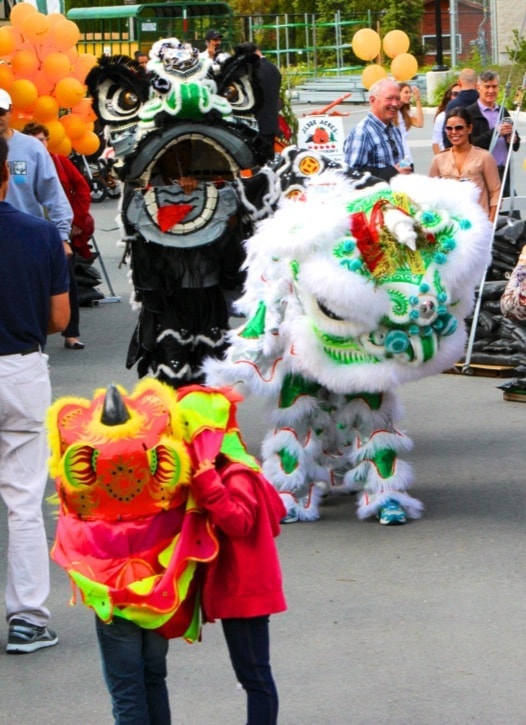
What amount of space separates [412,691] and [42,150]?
402 centimetres

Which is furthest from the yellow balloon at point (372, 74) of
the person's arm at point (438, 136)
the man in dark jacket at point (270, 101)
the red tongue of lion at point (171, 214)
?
the red tongue of lion at point (171, 214)

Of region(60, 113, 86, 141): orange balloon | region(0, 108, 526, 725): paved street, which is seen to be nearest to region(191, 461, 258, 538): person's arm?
region(0, 108, 526, 725): paved street

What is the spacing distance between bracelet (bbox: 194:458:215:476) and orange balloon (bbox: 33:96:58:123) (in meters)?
7.38

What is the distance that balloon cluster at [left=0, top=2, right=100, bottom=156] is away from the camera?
10.3m

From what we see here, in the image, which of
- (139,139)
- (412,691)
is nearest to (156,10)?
(139,139)

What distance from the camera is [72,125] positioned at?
36.5ft

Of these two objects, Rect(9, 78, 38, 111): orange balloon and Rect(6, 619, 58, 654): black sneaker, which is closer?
Rect(6, 619, 58, 654): black sneaker

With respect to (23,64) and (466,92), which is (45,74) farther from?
(466,92)

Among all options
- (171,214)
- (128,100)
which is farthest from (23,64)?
(171,214)

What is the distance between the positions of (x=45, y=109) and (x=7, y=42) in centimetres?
57

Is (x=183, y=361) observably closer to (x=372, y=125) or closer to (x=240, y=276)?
(x=240, y=276)

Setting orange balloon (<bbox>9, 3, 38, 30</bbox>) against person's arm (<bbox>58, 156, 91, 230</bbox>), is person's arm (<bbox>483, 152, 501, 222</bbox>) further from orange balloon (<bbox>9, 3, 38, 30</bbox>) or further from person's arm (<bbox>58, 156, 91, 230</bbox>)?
orange balloon (<bbox>9, 3, 38, 30</bbox>)

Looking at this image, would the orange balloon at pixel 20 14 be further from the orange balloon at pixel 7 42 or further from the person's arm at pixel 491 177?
the person's arm at pixel 491 177

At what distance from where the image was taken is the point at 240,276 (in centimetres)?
791
